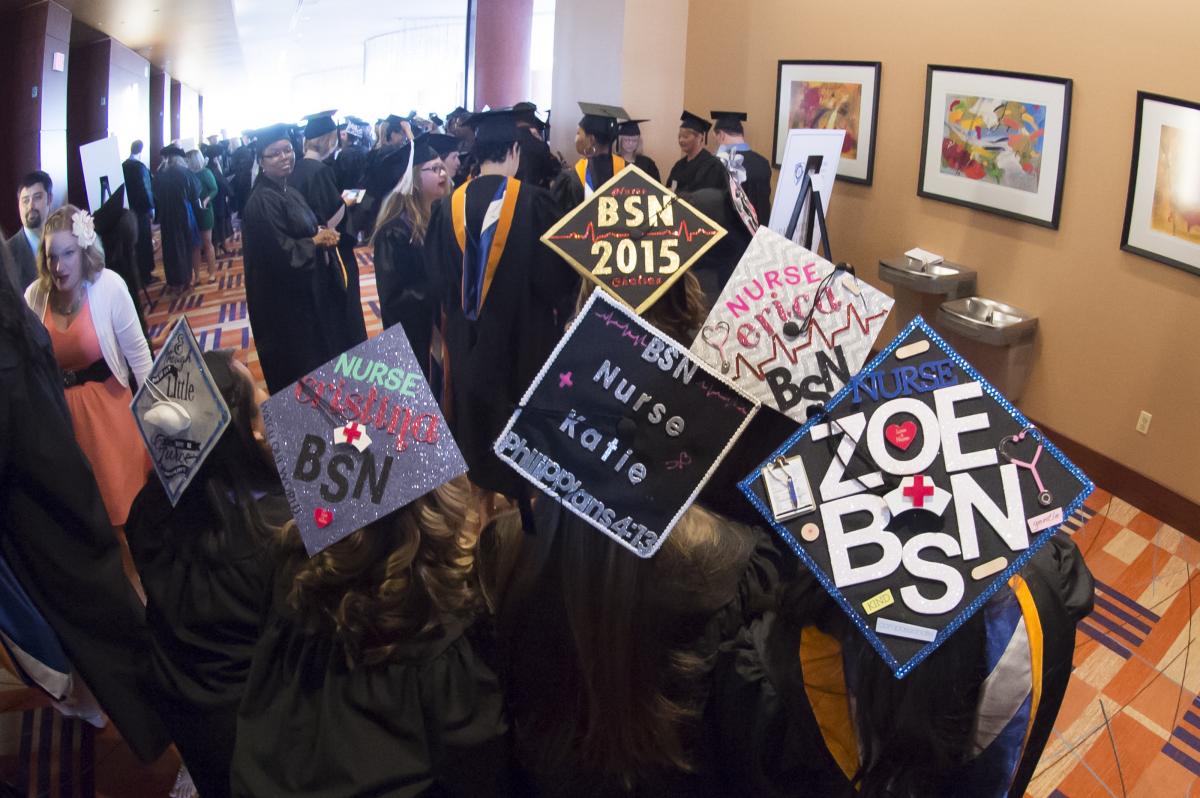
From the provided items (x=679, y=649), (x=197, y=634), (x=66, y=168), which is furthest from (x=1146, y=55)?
(x=66, y=168)

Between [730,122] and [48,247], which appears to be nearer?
[48,247]

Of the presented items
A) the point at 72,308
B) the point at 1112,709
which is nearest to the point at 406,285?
the point at 72,308

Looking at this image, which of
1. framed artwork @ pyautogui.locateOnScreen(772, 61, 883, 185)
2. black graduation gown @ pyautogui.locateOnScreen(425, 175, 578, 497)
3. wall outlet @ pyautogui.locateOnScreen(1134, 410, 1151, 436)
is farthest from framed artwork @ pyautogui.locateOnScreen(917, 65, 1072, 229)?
black graduation gown @ pyautogui.locateOnScreen(425, 175, 578, 497)

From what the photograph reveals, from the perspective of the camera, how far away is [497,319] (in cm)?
383

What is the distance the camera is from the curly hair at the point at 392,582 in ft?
4.86

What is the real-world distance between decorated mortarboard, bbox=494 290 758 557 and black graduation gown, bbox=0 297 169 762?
1.36 metres

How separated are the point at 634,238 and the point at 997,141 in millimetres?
3790

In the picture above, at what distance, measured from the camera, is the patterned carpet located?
2486mm

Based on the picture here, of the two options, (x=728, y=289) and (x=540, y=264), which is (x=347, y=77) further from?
(x=728, y=289)

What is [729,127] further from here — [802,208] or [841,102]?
[802,208]

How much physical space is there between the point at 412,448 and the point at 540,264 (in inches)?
95.7

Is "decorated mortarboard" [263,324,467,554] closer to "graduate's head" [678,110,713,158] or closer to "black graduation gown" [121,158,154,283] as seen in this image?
"black graduation gown" [121,158,154,283]

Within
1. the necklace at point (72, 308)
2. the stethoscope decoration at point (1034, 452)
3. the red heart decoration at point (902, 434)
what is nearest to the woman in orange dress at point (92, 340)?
the necklace at point (72, 308)

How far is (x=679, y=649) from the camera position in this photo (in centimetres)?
149
